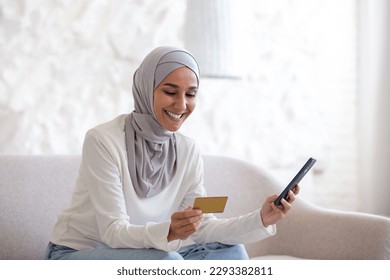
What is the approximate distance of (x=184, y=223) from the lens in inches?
67.2

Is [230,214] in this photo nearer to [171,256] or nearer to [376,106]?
[171,256]

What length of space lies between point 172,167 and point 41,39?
136 cm

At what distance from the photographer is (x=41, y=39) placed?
3152mm

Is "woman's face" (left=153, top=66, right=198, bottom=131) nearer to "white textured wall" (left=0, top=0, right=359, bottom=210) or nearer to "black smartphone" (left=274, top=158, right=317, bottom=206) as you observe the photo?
"black smartphone" (left=274, top=158, right=317, bottom=206)

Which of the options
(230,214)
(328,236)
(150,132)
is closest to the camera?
(150,132)

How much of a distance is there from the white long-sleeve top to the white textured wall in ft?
3.82

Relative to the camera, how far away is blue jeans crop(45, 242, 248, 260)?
1.81m

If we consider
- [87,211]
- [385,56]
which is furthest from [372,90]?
[87,211]

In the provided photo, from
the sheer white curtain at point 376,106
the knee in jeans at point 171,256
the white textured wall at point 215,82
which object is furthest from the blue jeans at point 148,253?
the sheer white curtain at point 376,106

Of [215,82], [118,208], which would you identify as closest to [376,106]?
[215,82]

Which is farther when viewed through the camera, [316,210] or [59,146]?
[59,146]

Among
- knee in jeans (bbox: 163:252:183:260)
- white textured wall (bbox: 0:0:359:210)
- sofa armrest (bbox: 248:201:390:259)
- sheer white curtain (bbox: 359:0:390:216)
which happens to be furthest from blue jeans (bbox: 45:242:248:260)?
sheer white curtain (bbox: 359:0:390:216)

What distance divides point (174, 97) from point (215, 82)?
1.79 metres

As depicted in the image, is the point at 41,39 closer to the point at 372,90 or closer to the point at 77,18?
the point at 77,18
